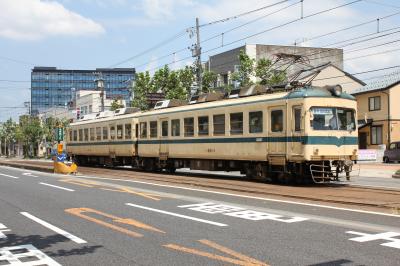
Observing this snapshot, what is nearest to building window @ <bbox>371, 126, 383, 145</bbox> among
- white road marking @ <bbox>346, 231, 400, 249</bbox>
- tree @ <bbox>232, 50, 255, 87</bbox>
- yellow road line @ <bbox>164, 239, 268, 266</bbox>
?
tree @ <bbox>232, 50, 255, 87</bbox>

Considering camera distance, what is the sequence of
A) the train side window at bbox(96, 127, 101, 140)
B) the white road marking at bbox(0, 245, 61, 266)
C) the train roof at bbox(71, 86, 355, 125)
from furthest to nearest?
the train side window at bbox(96, 127, 101, 140) → the train roof at bbox(71, 86, 355, 125) → the white road marking at bbox(0, 245, 61, 266)

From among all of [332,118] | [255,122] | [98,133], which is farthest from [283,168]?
[98,133]

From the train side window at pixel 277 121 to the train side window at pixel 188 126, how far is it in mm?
5300

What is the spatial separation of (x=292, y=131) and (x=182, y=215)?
792 centimetres

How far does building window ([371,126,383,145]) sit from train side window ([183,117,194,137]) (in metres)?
27.5

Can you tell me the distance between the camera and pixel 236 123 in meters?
20.0

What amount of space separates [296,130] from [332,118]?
147 cm

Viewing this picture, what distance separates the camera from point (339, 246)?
726cm

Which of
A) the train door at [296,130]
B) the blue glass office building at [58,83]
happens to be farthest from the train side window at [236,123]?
the blue glass office building at [58,83]

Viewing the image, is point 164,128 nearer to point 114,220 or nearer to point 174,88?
point 114,220

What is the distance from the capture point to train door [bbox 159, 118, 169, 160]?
81.4 ft

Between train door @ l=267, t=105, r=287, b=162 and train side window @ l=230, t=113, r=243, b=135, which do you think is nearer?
train door @ l=267, t=105, r=287, b=162

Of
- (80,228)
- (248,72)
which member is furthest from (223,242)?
(248,72)

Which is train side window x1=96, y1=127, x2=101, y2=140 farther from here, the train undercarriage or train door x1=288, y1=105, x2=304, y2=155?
train door x1=288, y1=105, x2=304, y2=155
